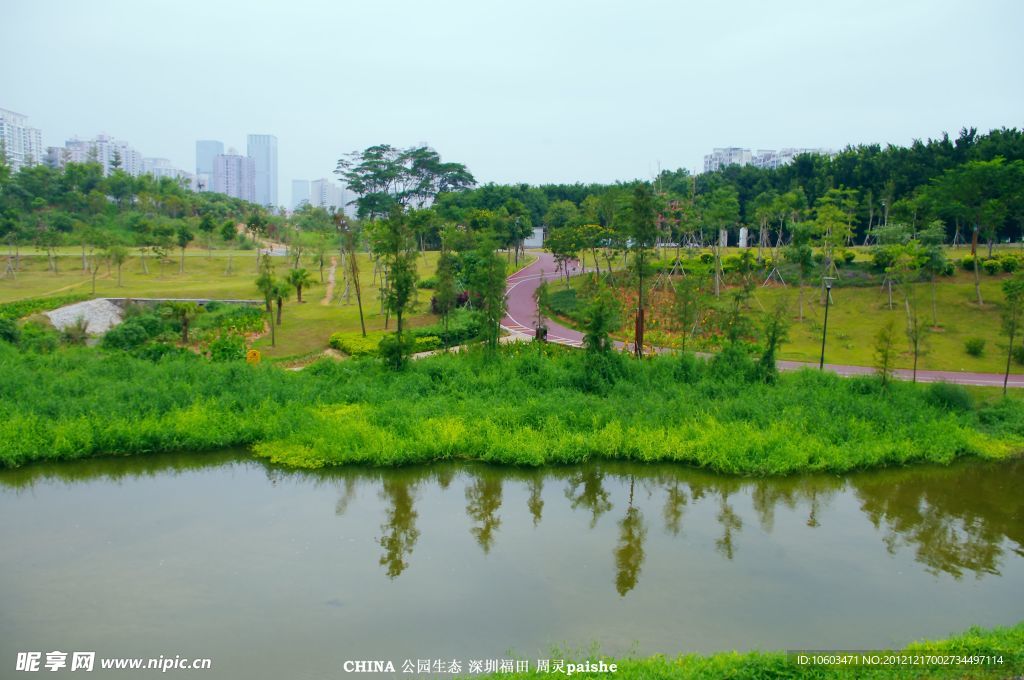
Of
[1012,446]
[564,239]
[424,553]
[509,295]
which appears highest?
[564,239]

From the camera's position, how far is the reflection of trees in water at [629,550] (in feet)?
34.3

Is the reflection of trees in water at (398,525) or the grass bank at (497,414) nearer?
the reflection of trees in water at (398,525)

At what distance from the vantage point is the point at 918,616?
31.6 feet

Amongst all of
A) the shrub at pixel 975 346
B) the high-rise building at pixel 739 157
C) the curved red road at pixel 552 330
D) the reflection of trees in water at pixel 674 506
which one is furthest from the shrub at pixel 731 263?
the high-rise building at pixel 739 157

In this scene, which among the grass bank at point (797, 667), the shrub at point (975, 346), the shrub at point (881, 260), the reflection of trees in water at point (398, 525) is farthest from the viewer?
the shrub at point (881, 260)

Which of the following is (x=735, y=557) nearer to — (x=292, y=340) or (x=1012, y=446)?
(x=1012, y=446)

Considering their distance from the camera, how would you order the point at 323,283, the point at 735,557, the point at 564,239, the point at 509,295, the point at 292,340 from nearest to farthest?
1. the point at 735,557
2. the point at 292,340
3. the point at 564,239
4. the point at 509,295
5. the point at 323,283

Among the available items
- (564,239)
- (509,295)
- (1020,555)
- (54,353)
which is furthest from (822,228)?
(54,353)

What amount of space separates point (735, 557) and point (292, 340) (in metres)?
17.0

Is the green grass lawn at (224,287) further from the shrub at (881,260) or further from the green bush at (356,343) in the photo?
the shrub at (881,260)

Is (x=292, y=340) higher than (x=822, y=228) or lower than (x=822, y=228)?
lower

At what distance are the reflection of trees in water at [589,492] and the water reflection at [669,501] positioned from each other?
36 millimetres

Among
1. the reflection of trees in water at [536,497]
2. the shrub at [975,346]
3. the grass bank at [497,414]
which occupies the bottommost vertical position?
the reflection of trees in water at [536,497]

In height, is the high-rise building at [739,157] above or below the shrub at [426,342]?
above
